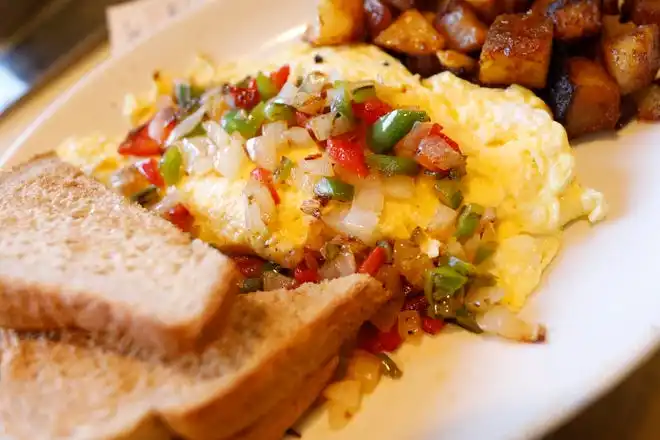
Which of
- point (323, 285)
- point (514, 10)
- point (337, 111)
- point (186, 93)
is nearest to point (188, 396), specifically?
point (323, 285)

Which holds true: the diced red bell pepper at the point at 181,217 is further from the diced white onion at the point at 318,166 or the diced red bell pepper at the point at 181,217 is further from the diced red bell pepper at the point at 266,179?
the diced white onion at the point at 318,166

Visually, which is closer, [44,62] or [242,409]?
[242,409]

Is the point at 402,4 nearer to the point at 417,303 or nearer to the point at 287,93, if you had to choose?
the point at 287,93

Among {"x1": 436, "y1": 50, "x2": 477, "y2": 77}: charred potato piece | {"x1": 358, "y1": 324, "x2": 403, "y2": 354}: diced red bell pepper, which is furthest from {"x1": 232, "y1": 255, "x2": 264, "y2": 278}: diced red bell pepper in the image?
{"x1": 436, "y1": 50, "x2": 477, "y2": 77}: charred potato piece

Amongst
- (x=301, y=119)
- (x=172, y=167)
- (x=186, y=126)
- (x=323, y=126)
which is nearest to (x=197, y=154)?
(x=172, y=167)

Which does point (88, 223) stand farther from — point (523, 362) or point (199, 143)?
point (523, 362)
